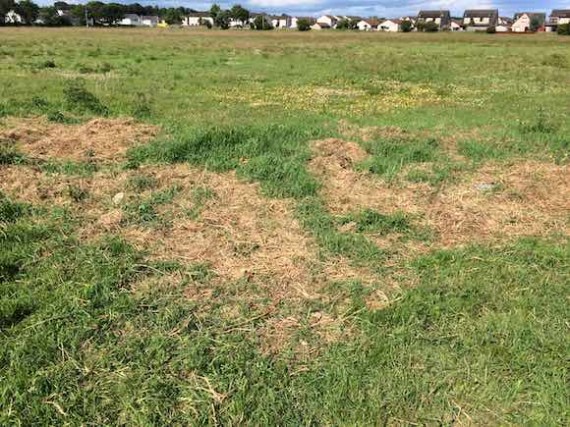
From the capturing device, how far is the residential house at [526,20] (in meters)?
128

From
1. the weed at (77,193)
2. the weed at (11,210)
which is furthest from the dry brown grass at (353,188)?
the weed at (11,210)

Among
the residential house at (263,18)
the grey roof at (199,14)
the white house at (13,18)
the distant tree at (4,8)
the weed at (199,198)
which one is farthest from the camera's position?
the grey roof at (199,14)

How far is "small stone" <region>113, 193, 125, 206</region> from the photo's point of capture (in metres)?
6.09

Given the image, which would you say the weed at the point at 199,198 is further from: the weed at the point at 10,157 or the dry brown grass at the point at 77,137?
the weed at the point at 10,157

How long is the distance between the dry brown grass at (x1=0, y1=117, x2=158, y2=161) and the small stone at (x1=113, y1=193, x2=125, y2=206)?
1609 millimetres

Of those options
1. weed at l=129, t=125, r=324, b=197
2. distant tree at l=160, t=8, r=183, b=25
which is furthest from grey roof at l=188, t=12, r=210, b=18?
weed at l=129, t=125, r=324, b=197

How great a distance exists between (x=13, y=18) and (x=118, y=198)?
119879 mm

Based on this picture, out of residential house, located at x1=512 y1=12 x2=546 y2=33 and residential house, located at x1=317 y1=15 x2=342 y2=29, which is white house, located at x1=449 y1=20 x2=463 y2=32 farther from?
residential house, located at x1=317 y1=15 x2=342 y2=29

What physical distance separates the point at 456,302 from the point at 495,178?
375cm

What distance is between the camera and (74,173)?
23.0 feet

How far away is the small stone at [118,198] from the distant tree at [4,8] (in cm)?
10745

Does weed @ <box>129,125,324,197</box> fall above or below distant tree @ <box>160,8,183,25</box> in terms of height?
below

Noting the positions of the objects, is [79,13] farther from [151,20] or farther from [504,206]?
[504,206]

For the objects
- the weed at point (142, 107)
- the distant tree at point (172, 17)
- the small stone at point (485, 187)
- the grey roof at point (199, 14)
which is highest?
the grey roof at point (199, 14)
